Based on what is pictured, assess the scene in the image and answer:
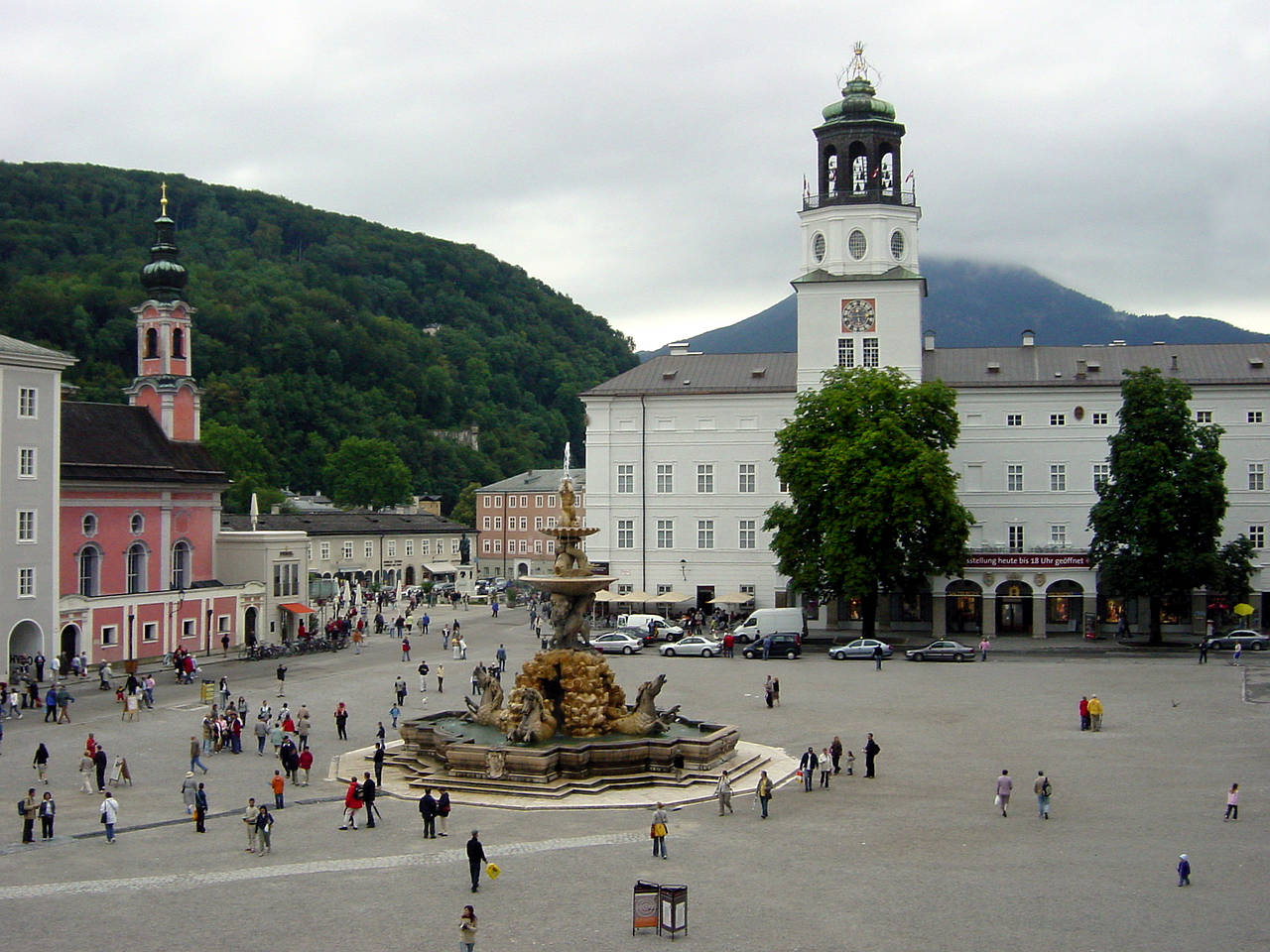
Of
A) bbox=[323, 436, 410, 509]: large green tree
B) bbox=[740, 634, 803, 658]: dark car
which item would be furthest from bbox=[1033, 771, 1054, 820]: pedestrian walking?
bbox=[323, 436, 410, 509]: large green tree

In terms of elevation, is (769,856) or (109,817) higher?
(109,817)

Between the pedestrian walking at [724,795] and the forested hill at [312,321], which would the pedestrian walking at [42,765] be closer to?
the pedestrian walking at [724,795]

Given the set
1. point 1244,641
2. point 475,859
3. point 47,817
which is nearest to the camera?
point 475,859

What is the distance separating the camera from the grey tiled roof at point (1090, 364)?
203 feet

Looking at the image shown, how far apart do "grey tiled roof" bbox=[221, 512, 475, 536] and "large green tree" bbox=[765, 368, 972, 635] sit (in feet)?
124

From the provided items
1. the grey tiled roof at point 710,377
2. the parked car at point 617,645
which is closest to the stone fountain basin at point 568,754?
the parked car at point 617,645

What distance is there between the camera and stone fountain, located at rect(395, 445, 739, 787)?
26.9 metres

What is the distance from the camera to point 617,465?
221ft

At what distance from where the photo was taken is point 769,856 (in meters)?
21.4

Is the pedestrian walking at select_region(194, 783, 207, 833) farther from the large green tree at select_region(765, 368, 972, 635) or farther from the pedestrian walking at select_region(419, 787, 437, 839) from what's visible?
the large green tree at select_region(765, 368, 972, 635)

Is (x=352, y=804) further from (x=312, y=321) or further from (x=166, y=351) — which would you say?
(x=312, y=321)

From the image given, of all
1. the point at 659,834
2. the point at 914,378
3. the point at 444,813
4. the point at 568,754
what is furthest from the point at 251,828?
the point at 914,378

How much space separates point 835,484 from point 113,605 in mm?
27420

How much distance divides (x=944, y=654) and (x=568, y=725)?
24145 millimetres
